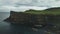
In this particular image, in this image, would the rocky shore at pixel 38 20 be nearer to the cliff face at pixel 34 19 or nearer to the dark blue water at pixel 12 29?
the cliff face at pixel 34 19

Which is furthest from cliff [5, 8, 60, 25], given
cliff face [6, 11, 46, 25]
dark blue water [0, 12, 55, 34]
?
dark blue water [0, 12, 55, 34]

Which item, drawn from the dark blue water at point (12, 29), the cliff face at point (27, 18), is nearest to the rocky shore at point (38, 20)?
the cliff face at point (27, 18)

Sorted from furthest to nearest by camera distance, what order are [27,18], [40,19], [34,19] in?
[27,18]
[40,19]
[34,19]

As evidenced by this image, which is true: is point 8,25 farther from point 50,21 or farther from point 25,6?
point 50,21

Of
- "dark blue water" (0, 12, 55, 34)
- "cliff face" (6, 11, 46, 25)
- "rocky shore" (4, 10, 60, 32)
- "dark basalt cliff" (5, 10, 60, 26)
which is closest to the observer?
"rocky shore" (4, 10, 60, 32)

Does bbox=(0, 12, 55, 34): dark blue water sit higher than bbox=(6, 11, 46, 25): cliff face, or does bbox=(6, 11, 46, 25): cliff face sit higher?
bbox=(6, 11, 46, 25): cliff face

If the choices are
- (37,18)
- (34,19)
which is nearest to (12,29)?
(34,19)

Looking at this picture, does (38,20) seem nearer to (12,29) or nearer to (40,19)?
(40,19)

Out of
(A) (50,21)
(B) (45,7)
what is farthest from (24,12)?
(A) (50,21)

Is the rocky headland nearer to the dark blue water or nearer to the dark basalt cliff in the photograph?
the dark basalt cliff

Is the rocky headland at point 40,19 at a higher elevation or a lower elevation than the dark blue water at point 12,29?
higher

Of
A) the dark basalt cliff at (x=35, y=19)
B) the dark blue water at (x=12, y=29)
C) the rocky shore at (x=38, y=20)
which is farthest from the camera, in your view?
the dark blue water at (x=12, y=29)
